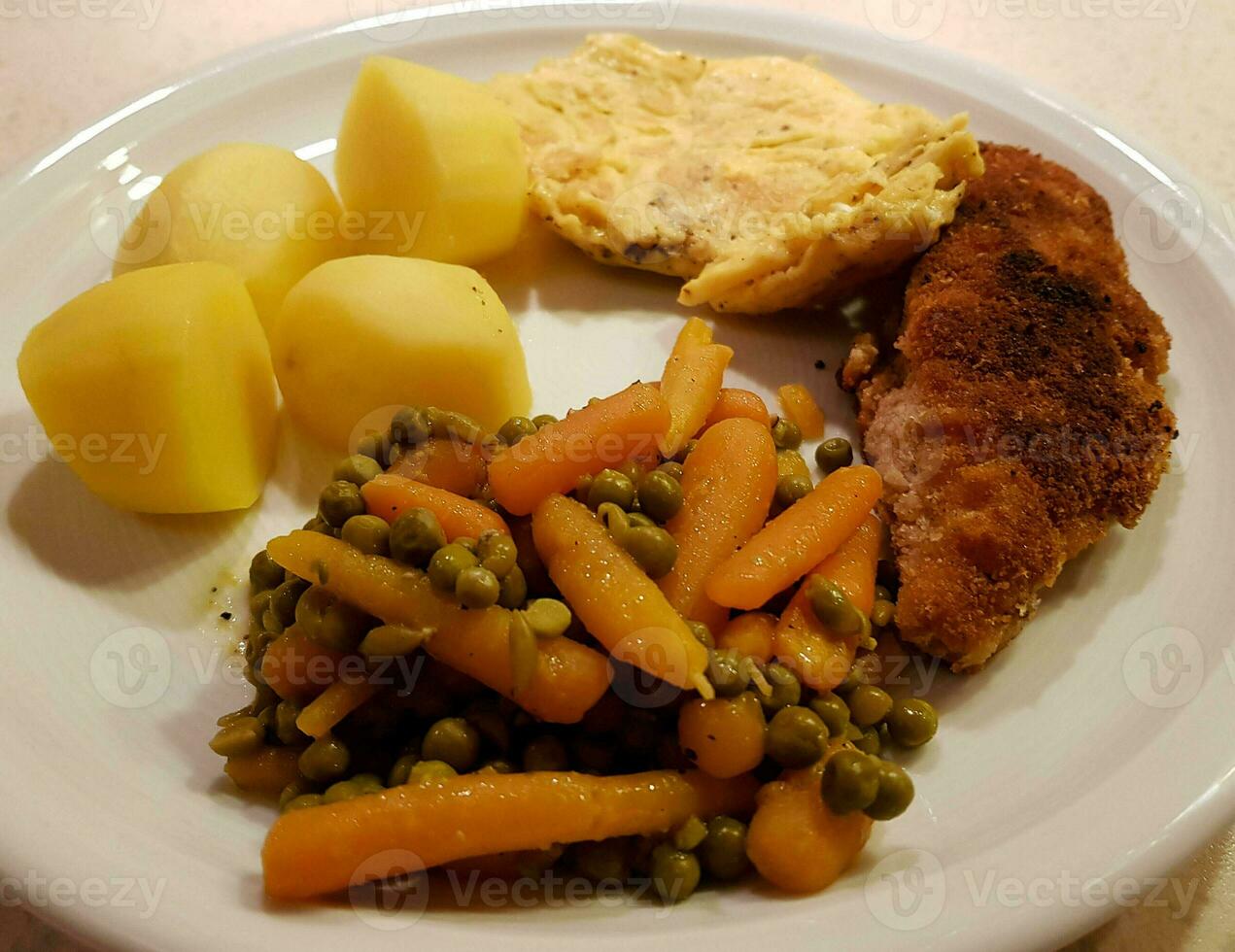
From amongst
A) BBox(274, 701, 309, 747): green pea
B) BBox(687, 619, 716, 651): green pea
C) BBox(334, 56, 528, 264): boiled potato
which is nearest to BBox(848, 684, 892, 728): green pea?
BBox(687, 619, 716, 651): green pea

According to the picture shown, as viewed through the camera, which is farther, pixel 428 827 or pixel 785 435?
pixel 785 435

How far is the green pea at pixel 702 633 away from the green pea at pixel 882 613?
52 centimetres

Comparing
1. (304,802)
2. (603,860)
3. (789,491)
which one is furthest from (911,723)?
(304,802)

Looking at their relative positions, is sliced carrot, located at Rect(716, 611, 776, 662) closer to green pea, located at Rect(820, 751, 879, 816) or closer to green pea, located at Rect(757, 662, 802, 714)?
green pea, located at Rect(757, 662, 802, 714)

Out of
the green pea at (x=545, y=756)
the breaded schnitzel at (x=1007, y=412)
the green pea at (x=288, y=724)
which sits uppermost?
the breaded schnitzel at (x=1007, y=412)

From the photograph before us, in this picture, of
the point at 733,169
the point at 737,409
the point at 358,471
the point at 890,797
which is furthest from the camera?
the point at 733,169

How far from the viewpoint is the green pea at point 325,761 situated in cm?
191

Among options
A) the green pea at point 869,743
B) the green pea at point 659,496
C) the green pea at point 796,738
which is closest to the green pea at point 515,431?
the green pea at point 659,496

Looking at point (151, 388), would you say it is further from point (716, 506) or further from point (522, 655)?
point (716, 506)

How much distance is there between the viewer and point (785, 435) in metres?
2.69

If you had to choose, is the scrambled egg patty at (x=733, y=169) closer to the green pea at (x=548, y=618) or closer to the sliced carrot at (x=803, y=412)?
the sliced carrot at (x=803, y=412)

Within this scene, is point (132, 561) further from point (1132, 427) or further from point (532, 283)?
point (1132, 427)

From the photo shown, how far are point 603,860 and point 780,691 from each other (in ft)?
1.61

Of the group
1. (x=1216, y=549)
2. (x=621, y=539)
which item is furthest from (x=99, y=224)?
(x=1216, y=549)
